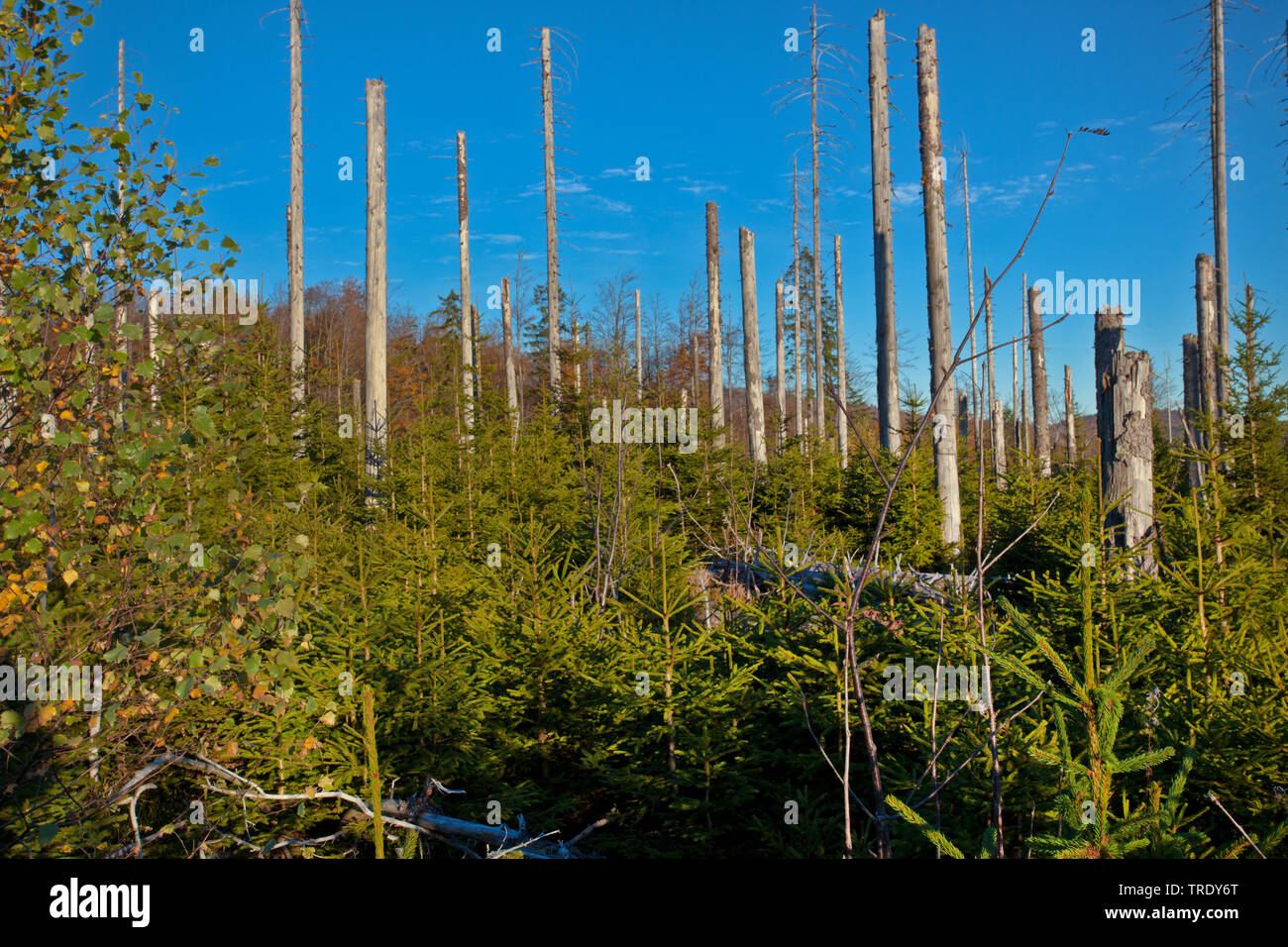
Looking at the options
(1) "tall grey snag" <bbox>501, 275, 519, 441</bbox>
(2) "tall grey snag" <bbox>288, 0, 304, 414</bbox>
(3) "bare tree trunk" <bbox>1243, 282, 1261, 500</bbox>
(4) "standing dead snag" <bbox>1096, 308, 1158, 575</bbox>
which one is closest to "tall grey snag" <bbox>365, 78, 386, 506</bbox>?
(2) "tall grey snag" <bbox>288, 0, 304, 414</bbox>

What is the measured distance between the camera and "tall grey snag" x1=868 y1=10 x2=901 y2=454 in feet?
39.9

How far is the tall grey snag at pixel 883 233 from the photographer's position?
12.1 meters

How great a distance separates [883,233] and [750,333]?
192 inches

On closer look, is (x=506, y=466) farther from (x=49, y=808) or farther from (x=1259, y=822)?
(x=1259, y=822)

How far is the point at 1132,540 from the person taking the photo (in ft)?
18.1

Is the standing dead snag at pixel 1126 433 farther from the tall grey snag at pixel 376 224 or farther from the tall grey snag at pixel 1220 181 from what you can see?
the tall grey snag at pixel 1220 181

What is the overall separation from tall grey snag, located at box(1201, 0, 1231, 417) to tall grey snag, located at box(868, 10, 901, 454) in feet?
27.7

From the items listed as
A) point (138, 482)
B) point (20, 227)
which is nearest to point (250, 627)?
point (138, 482)

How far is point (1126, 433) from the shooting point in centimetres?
562

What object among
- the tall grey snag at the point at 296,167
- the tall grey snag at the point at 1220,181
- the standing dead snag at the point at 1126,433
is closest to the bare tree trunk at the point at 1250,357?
the tall grey snag at the point at 1220,181

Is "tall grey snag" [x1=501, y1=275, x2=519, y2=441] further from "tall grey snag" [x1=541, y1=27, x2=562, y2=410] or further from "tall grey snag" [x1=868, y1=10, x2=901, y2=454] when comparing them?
"tall grey snag" [x1=868, y1=10, x2=901, y2=454]

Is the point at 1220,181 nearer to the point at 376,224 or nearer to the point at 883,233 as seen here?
the point at 883,233

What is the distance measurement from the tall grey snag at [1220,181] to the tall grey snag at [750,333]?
9824mm

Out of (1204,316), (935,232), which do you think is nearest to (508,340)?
(935,232)
